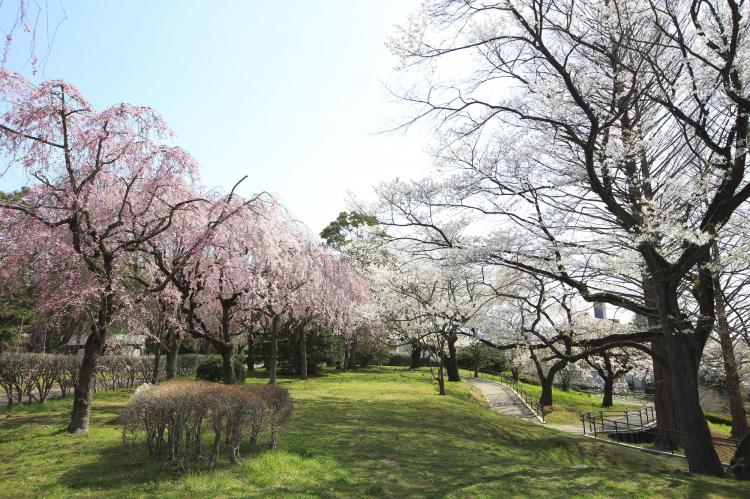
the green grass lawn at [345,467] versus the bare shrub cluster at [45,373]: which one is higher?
the bare shrub cluster at [45,373]

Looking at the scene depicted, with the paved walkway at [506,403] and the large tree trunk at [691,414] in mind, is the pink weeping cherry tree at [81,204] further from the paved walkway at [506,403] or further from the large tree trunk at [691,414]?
the paved walkway at [506,403]

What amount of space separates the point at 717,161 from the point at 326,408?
41.4 ft

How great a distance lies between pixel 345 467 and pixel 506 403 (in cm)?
2132

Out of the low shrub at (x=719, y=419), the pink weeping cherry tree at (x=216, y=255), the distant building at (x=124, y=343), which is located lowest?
the low shrub at (x=719, y=419)

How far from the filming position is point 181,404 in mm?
6570

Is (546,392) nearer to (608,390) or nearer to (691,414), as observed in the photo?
(608,390)

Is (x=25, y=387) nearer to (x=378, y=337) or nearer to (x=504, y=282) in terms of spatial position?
(x=504, y=282)

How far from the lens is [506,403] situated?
2666 centimetres

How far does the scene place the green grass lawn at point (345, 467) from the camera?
623cm

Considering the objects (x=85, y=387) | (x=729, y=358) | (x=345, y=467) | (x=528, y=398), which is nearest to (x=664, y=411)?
(x=729, y=358)

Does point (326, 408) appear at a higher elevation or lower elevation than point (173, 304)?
lower

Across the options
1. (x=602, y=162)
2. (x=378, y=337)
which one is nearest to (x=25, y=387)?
(x=602, y=162)

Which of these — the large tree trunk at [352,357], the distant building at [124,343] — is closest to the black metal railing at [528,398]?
the large tree trunk at [352,357]

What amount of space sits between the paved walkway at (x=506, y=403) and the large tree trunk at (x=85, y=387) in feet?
63.4
